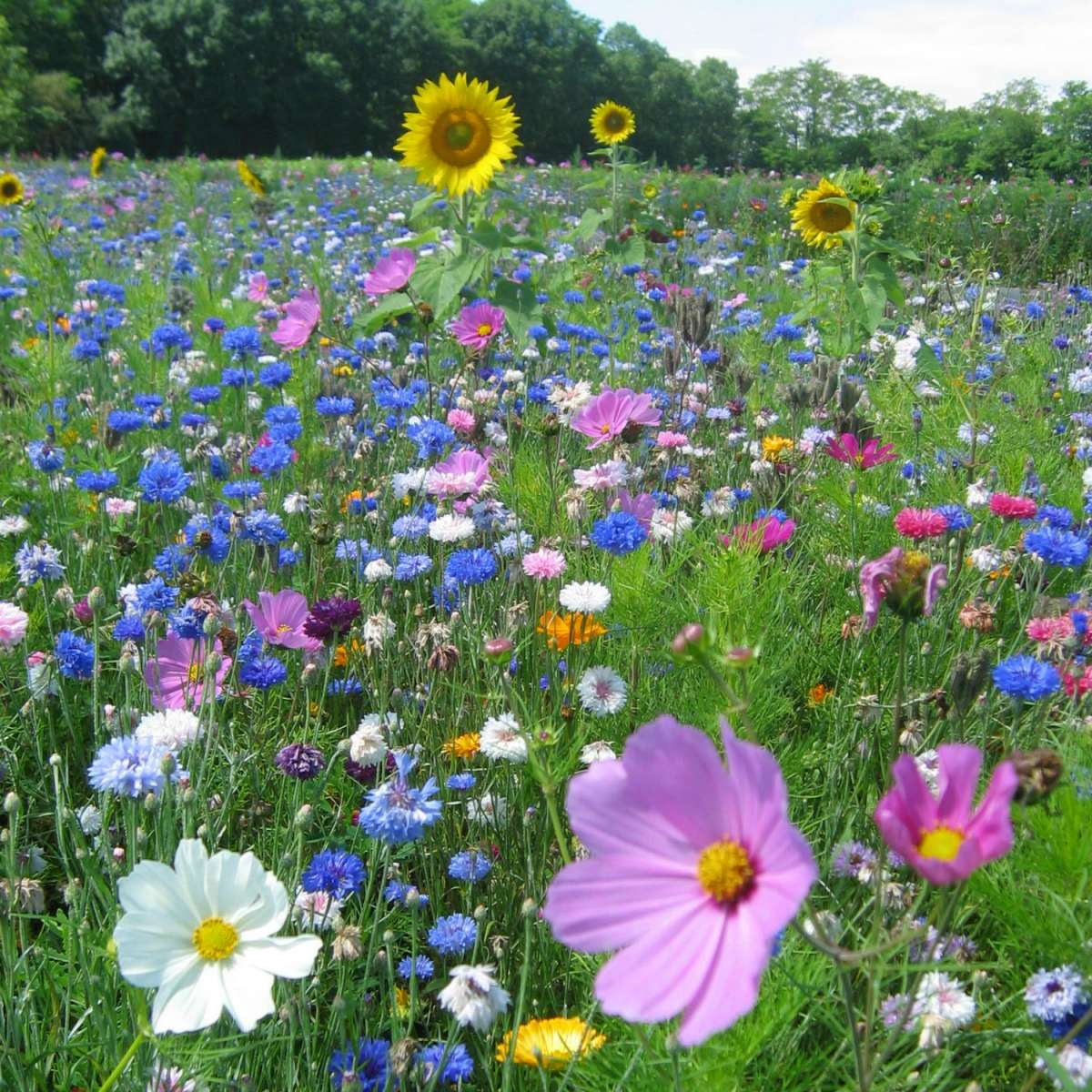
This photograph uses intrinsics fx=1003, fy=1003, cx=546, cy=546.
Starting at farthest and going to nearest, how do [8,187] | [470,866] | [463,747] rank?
[8,187] < [463,747] < [470,866]

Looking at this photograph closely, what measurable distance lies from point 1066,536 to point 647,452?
1.22 m

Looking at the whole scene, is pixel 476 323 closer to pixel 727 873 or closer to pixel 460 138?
pixel 460 138

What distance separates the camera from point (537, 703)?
5.58 ft

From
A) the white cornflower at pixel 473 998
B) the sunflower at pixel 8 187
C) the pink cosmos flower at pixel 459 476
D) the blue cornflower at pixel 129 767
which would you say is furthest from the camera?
the sunflower at pixel 8 187

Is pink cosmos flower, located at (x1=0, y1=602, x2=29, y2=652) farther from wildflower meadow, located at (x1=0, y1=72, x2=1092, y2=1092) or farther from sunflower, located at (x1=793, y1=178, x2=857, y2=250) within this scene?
sunflower, located at (x1=793, y1=178, x2=857, y2=250)

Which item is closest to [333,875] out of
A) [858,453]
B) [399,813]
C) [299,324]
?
[399,813]

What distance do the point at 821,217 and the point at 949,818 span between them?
3615 mm

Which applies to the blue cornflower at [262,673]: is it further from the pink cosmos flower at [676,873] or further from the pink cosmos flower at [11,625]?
the pink cosmos flower at [676,873]

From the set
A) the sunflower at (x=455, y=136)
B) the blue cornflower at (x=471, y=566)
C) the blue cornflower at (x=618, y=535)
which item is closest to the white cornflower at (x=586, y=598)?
the blue cornflower at (x=618, y=535)

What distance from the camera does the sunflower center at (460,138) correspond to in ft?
10.9

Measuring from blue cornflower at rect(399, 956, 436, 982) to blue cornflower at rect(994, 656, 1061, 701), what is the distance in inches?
31.1

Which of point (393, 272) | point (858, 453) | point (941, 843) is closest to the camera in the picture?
point (941, 843)

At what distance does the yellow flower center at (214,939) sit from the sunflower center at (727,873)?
0.43 meters

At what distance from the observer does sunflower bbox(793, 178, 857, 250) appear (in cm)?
375
